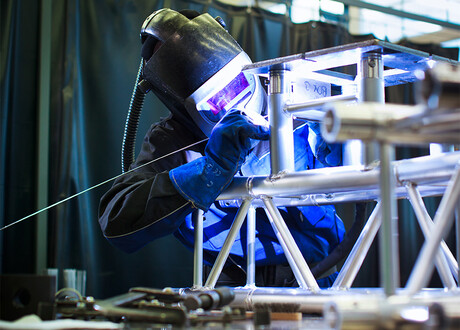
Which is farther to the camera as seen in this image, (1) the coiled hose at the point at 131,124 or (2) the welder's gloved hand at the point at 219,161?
(1) the coiled hose at the point at 131,124

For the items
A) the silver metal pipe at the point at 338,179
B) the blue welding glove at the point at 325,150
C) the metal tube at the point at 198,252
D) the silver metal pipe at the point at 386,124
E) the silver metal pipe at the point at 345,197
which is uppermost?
the blue welding glove at the point at 325,150

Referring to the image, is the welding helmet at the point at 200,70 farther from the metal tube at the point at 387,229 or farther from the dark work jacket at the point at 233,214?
the metal tube at the point at 387,229

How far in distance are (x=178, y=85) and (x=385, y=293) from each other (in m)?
1.12

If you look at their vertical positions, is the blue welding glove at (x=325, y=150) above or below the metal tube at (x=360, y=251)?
above

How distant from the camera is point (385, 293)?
89cm

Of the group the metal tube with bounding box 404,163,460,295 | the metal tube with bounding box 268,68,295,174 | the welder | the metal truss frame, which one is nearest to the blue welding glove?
the welder

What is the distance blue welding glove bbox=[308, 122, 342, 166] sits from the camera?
1.93m

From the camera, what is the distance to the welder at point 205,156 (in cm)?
165

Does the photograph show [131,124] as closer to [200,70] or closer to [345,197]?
[200,70]

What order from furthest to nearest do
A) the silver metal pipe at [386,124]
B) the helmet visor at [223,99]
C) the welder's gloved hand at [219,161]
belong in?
the helmet visor at [223,99] < the welder's gloved hand at [219,161] < the silver metal pipe at [386,124]

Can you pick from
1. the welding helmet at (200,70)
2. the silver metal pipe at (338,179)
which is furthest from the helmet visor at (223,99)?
the silver metal pipe at (338,179)

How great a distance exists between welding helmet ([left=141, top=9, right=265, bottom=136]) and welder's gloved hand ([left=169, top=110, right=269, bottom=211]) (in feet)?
0.69

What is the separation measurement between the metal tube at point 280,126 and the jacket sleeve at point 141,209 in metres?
0.26

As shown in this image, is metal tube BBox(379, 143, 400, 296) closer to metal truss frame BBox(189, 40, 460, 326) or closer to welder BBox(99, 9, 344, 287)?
metal truss frame BBox(189, 40, 460, 326)
